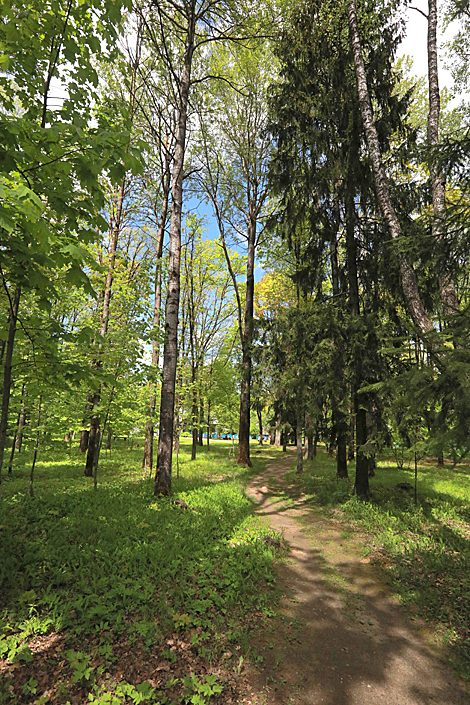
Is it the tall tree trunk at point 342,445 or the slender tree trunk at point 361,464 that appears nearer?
the slender tree trunk at point 361,464

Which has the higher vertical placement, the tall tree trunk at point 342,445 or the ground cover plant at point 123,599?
the tall tree trunk at point 342,445

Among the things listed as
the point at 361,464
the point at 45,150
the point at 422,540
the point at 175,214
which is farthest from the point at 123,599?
the point at 175,214

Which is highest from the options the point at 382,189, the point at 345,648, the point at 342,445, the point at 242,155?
the point at 242,155

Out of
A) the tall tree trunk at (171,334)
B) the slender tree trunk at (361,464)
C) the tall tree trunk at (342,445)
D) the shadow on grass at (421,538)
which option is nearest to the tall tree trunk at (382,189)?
the slender tree trunk at (361,464)

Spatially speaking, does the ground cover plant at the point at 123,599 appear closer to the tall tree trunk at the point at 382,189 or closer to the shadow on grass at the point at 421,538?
the shadow on grass at the point at 421,538

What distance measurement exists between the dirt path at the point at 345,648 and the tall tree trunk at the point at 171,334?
3.86 m

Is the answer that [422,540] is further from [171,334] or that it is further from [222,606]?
[171,334]

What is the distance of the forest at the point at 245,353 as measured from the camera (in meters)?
3.01

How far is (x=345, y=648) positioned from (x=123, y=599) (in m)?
2.67

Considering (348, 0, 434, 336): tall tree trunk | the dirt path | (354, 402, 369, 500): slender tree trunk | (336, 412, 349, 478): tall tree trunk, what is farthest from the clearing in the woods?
(348, 0, 434, 336): tall tree trunk

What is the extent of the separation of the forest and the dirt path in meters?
0.07

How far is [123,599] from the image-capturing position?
3.72 meters

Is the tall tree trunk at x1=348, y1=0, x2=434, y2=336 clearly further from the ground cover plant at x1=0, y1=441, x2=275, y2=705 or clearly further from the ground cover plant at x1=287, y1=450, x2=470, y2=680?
the ground cover plant at x1=0, y1=441, x2=275, y2=705

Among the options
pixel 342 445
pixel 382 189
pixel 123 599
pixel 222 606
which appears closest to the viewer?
pixel 123 599
